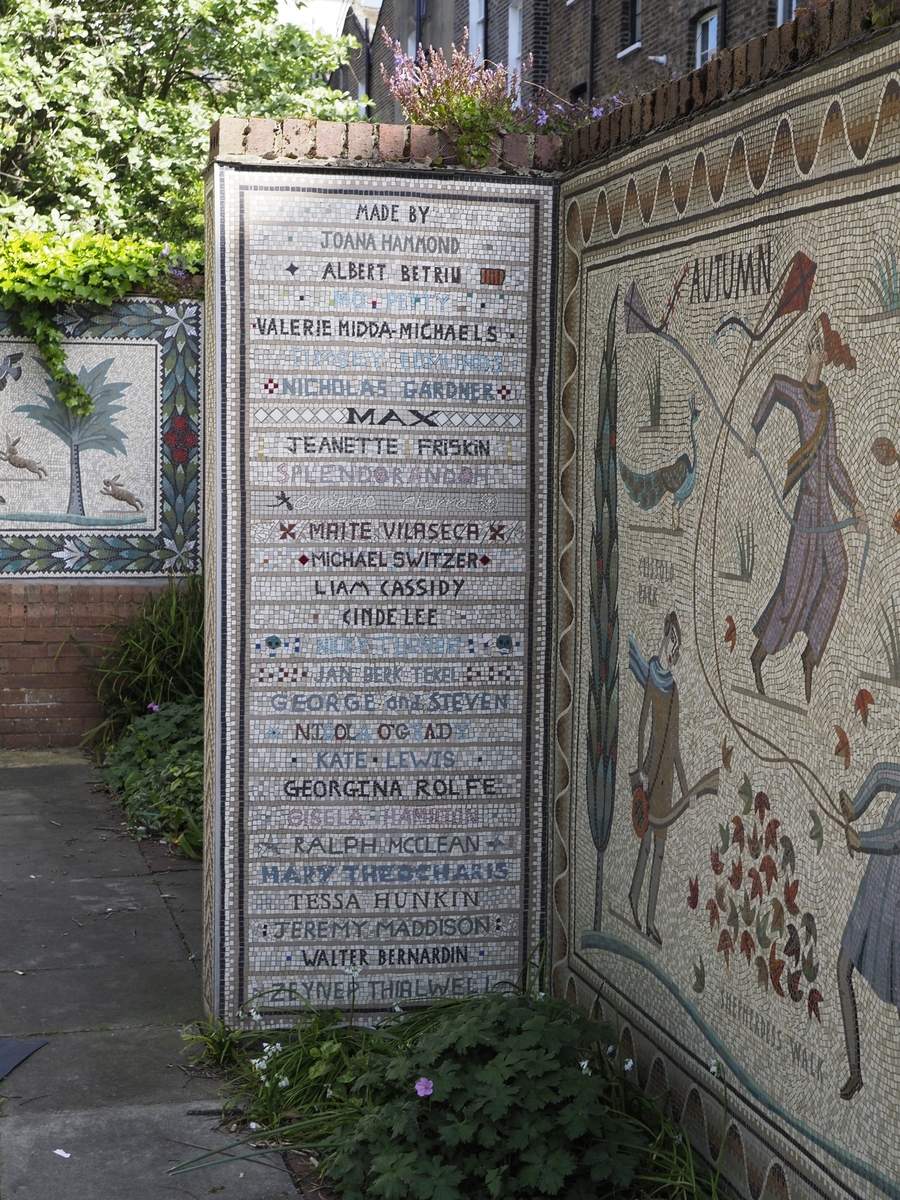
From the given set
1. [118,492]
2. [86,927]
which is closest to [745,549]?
[86,927]

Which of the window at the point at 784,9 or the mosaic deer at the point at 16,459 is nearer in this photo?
the mosaic deer at the point at 16,459

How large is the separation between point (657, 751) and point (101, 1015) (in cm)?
228

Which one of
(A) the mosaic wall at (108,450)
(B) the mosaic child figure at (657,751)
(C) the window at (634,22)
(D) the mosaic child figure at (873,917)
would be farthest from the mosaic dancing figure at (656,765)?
(C) the window at (634,22)

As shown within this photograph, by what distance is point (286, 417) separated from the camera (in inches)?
182

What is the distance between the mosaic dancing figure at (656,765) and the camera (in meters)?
4.00

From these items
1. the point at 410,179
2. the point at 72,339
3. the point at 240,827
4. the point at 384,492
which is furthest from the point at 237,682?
the point at 72,339

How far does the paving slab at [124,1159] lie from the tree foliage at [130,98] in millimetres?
11028

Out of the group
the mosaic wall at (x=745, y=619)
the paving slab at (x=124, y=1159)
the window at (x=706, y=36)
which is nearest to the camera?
the mosaic wall at (x=745, y=619)

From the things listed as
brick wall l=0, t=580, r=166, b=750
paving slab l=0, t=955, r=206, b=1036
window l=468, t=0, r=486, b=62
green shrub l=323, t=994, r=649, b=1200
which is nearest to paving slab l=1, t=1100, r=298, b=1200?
green shrub l=323, t=994, r=649, b=1200

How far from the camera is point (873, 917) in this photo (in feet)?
9.85

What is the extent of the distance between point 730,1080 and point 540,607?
1.73m

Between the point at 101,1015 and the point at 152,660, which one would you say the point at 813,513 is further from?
the point at 152,660

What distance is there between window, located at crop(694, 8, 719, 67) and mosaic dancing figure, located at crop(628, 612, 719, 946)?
1528cm

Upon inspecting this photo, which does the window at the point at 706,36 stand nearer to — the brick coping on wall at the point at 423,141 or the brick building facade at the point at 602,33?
the brick building facade at the point at 602,33
